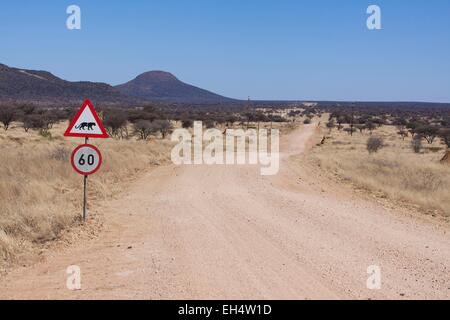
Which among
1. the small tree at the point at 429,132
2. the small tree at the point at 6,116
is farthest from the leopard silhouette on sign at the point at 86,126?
the small tree at the point at 429,132

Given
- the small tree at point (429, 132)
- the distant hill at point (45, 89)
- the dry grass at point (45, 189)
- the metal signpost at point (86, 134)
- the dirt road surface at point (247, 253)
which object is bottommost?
the dirt road surface at point (247, 253)

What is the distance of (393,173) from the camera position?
18.8 meters

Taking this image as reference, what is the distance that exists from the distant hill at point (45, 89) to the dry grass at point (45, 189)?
10073 cm

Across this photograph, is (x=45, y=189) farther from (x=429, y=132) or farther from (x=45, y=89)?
(x=45, y=89)

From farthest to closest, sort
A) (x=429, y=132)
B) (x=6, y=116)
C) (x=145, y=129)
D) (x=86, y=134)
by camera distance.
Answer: (x=429, y=132)
(x=6, y=116)
(x=145, y=129)
(x=86, y=134)

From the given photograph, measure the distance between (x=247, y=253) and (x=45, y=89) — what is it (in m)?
133

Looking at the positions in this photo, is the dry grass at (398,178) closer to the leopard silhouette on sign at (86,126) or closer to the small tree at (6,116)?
the leopard silhouette on sign at (86,126)

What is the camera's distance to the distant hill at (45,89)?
390 feet

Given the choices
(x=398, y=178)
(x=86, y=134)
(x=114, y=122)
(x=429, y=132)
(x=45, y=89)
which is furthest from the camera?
(x=45, y=89)

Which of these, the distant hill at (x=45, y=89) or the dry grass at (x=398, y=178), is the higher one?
the distant hill at (x=45, y=89)

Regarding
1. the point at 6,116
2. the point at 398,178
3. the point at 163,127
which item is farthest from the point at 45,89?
the point at 398,178

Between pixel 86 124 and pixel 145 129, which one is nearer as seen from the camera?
pixel 86 124

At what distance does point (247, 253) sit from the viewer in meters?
7.70
